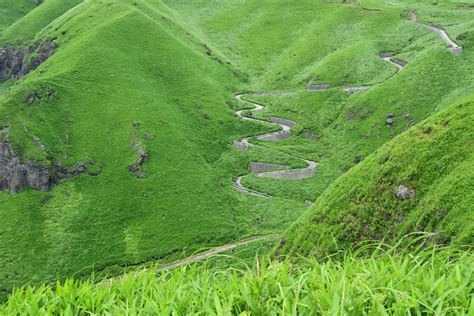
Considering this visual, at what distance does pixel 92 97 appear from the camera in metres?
113

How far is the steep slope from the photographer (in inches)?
3285

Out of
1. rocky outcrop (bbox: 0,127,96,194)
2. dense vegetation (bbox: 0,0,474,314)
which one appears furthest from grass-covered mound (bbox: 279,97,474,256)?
rocky outcrop (bbox: 0,127,96,194)

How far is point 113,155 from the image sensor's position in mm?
101438

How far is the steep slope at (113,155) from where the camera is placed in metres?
83.4

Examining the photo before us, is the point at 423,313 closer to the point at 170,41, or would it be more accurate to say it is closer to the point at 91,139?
the point at 91,139

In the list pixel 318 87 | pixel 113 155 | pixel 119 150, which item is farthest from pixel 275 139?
pixel 113 155

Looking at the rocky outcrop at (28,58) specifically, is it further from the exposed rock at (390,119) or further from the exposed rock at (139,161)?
the exposed rock at (390,119)

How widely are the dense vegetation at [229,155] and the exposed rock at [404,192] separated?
136mm

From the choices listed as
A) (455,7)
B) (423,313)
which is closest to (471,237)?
(423,313)

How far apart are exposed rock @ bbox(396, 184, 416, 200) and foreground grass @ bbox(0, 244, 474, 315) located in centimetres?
3160

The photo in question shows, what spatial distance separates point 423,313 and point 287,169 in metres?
99.7

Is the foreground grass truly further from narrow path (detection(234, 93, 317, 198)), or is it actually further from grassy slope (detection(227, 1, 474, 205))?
narrow path (detection(234, 93, 317, 198))

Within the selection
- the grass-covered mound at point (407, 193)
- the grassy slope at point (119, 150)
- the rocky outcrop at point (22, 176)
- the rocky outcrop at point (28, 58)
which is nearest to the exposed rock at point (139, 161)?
the grassy slope at point (119, 150)

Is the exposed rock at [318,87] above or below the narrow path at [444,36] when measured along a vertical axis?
below
